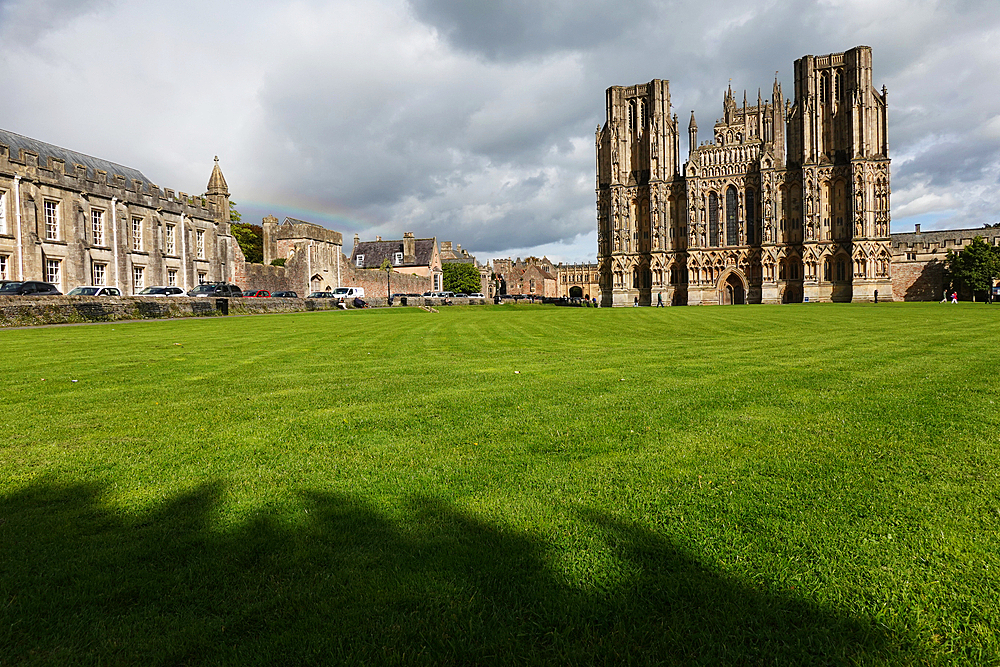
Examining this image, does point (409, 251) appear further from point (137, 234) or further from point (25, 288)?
point (25, 288)

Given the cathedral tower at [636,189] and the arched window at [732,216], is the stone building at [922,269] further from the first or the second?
the cathedral tower at [636,189]

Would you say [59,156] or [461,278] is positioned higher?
[59,156]

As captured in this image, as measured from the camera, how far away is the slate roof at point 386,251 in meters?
83.7

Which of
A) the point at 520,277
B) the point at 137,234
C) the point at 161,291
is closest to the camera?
the point at 161,291

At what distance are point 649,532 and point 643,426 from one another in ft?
7.12

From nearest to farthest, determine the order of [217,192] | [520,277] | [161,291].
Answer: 1. [161,291]
2. [217,192]
3. [520,277]

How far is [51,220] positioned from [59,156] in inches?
270

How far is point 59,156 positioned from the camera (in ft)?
122

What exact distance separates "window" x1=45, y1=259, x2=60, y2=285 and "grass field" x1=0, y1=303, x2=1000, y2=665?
34.1 meters

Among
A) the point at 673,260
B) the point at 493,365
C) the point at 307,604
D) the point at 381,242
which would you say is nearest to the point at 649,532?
the point at 307,604

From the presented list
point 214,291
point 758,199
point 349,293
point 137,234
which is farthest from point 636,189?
point 137,234

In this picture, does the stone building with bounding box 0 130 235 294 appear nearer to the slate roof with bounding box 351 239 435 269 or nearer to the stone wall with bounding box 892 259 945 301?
the slate roof with bounding box 351 239 435 269

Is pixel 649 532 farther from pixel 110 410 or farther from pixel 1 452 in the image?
pixel 110 410

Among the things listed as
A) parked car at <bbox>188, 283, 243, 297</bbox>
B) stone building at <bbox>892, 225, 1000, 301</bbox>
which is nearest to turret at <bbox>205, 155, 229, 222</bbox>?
parked car at <bbox>188, 283, 243, 297</bbox>
